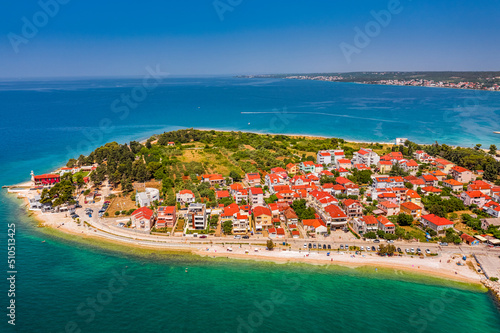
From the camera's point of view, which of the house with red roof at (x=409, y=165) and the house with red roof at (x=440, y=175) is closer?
the house with red roof at (x=440, y=175)

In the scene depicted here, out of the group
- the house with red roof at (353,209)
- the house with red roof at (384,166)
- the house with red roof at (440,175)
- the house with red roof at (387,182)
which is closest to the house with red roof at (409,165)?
the house with red roof at (384,166)

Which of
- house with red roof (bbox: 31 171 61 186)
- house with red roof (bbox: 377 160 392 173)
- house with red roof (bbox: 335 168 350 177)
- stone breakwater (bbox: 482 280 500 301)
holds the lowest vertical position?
stone breakwater (bbox: 482 280 500 301)

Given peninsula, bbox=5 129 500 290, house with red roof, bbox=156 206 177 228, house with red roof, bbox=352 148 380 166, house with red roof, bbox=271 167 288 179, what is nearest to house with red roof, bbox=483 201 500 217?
peninsula, bbox=5 129 500 290

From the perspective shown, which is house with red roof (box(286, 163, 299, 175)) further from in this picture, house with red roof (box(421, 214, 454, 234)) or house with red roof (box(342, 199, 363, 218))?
house with red roof (box(421, 214, 454, 234))

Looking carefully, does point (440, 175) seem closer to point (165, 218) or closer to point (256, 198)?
point (256, 198)

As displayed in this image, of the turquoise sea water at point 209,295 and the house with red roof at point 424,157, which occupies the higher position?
the house with red roof at point 424,157

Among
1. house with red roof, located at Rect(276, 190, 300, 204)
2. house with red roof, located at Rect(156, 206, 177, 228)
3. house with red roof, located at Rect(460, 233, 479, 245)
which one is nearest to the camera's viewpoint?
house with red roof, located at Rect(460, 233, 479, 245)

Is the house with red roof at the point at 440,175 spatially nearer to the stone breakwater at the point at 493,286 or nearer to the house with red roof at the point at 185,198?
the stone breakwater at the point at 493,286

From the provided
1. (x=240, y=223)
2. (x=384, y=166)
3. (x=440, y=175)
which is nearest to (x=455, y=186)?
(x=440, y=175)

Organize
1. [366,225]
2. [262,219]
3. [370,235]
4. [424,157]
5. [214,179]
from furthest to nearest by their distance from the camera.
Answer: [424,157] → [214,179] → [262,219] → [366,225] → [370,235]
